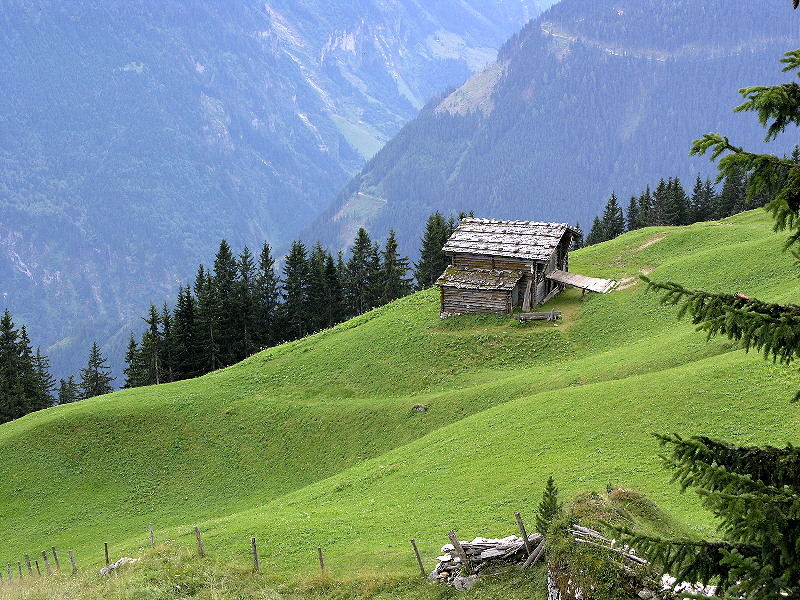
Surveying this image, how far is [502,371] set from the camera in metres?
53.6

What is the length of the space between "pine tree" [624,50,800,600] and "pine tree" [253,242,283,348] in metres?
81.5

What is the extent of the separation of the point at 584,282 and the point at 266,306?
149 feet

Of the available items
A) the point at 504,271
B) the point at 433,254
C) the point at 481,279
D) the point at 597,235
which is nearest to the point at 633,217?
the point at 597,235

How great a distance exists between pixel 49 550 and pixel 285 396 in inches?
734

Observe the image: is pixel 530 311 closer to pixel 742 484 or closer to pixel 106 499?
pixel 106 499

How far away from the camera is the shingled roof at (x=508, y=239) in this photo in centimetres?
6150

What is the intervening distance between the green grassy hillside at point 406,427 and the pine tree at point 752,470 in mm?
16335

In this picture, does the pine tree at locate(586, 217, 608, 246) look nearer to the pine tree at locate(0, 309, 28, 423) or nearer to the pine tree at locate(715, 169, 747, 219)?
the pine tree at locate(715, 169, 747, 219)

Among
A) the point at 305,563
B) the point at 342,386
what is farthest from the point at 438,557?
the point at 342,386

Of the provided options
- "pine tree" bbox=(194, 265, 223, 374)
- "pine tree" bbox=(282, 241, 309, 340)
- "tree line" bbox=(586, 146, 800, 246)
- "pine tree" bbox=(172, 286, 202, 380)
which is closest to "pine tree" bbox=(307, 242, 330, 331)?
"pine tree" bbox=(282, 241, 309, 340)

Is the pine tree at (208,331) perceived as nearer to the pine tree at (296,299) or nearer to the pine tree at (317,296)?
the pine tree at (296,299)

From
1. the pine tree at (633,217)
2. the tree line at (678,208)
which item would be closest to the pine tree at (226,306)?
the tree line at (678,208)

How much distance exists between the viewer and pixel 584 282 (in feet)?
206

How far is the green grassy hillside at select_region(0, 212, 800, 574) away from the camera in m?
32.7
